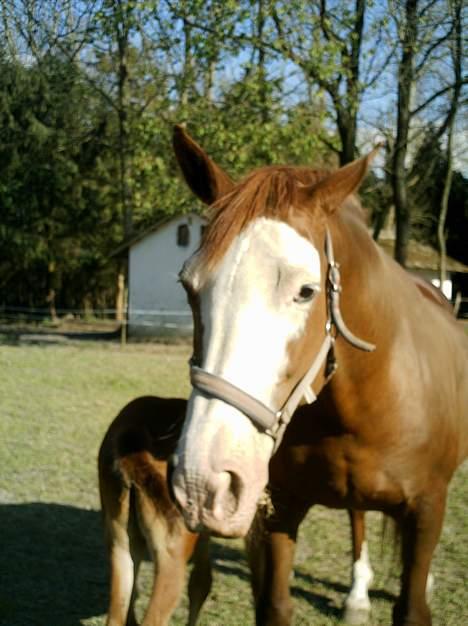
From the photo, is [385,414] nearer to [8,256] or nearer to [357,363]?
[357,363]

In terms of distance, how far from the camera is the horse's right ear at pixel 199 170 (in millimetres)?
2316

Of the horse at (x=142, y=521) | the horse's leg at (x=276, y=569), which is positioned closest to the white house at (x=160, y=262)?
the horse at (x=142, y=521)

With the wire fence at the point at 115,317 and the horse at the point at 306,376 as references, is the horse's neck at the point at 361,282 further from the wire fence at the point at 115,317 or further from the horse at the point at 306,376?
the wire fence at the point at 115,317

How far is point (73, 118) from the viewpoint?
2553 cm

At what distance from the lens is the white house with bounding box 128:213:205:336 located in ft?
79.7

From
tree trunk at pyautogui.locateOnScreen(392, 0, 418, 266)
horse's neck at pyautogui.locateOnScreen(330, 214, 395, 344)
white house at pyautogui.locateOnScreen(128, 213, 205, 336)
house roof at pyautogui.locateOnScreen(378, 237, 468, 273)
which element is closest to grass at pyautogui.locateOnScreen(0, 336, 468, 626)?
horse's neck at pyautogui.locateOnScreen(330, 214, 395, 344)

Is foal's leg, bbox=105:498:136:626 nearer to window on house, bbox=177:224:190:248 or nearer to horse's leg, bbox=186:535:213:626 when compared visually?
horse's leg, bbox=186:535:213:626

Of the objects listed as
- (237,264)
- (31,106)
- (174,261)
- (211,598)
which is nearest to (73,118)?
(31,106)

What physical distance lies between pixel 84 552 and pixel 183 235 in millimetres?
20019

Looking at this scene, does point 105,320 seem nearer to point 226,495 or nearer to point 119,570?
point 119,570

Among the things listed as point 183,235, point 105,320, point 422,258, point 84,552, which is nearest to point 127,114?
point 183,235

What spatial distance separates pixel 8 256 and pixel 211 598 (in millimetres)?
28467

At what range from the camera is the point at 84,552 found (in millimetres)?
4887

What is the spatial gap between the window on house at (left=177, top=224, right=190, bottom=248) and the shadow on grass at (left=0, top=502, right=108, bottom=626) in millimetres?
18976
